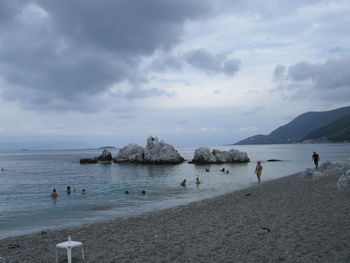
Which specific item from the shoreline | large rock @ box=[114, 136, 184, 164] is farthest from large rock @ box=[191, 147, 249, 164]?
the shoreline

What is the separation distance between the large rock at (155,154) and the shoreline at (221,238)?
68859 millimetres

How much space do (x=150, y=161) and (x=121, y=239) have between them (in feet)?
244

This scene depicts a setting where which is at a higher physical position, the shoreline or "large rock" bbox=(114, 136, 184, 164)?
"large rock" bbox=(114, 136, 184, 164)

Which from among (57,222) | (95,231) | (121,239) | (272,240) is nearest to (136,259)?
(121,239)

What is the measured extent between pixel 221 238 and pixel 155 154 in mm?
77017

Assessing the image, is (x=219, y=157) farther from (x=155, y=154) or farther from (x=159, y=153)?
(x=155, y=154)

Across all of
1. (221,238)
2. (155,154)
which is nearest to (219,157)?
(155,154)

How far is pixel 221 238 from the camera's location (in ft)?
39.6

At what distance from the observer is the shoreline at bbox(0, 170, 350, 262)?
9898mm

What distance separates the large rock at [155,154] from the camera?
3442 inches

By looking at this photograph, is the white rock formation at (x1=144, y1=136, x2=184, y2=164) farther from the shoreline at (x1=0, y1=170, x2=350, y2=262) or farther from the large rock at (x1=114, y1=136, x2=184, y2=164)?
the shoreline at (x1=0, y1=170, x2=350, y2=262)

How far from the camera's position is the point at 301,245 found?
10.2 meters

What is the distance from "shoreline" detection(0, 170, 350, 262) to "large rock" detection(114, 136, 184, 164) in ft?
226

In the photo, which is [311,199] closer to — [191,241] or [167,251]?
[191,241]
